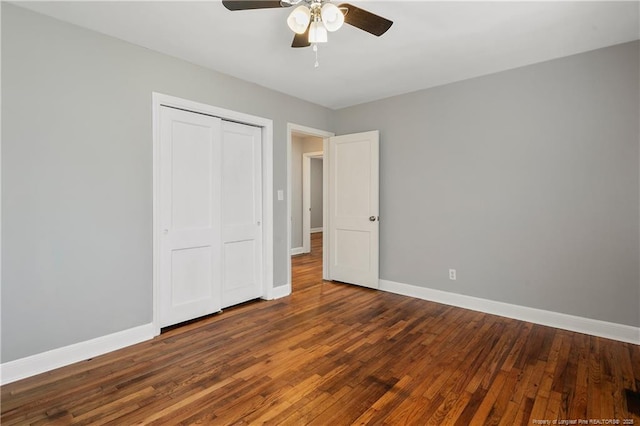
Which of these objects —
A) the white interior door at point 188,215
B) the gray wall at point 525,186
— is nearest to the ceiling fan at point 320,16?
the white interior door at point 188,215

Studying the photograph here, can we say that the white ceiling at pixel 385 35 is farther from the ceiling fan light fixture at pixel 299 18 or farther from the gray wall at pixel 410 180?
the ceiling fan light fixture at pixel 299 18

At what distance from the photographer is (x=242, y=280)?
3.79 metres

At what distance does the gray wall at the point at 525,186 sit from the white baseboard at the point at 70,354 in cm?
302

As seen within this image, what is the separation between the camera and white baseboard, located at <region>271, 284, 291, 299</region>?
4.01 m

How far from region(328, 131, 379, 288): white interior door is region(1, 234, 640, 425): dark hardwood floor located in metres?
1.26

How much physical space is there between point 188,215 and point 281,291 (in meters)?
1.55

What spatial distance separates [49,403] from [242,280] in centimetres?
201

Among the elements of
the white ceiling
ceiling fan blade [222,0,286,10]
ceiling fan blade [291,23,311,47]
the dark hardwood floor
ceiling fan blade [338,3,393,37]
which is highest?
the white ceiling

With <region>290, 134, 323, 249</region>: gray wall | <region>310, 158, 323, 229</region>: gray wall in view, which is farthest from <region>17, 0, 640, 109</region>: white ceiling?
<region>310, 158, 323, 229</region>: gray wall

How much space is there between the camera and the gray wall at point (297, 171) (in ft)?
23.3

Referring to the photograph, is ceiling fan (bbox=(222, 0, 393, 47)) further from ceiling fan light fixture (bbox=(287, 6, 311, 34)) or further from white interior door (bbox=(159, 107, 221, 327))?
white interior door (bbox=(159, 107, 221, 327))

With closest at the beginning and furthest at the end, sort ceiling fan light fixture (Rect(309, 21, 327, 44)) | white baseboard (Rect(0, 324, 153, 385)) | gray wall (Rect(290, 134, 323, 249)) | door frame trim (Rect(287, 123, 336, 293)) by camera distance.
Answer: ceiling fan light fixture (Rect(309, 21, 327, 44)) → white baseboard (Rect(0, 324, 153, 385)) → door frame trim (Rect(287, 123, 336, 293)) → gray wall (Rect(290, 134, 323, 249))

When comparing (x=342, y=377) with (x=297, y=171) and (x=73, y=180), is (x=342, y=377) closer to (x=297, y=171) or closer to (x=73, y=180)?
(x=73, y=180)

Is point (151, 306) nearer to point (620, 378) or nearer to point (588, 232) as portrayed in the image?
point (620, 378)
